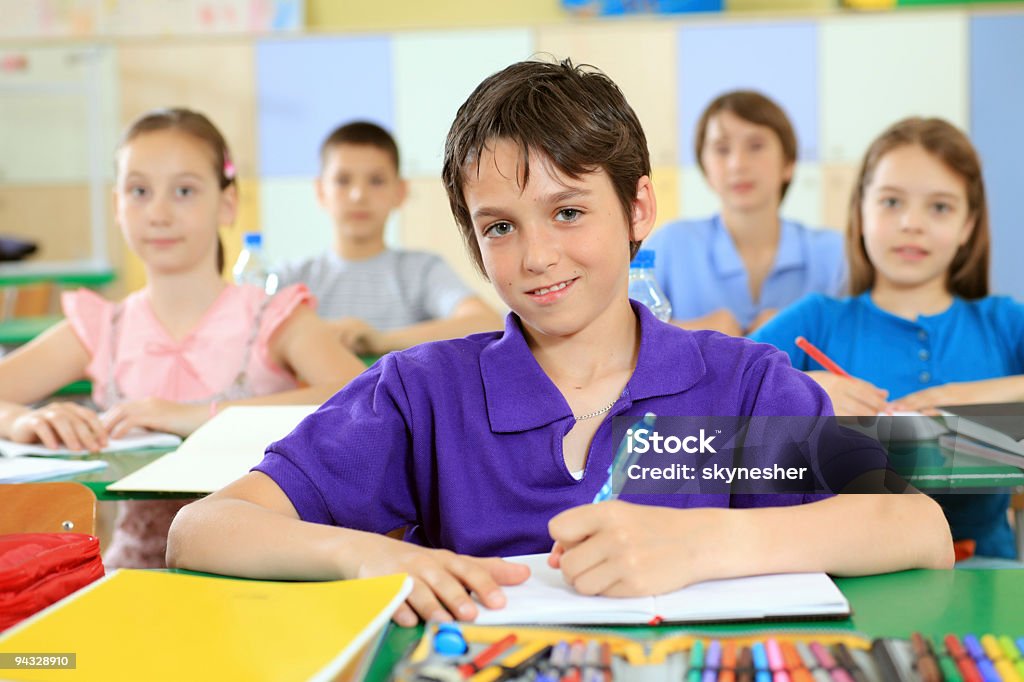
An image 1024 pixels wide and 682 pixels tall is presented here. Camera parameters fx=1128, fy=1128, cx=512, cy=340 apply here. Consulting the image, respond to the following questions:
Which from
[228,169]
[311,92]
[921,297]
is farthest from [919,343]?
[311,92]

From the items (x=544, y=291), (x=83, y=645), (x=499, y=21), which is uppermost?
(x=499, y=21)

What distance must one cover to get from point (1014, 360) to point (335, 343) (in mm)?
1253

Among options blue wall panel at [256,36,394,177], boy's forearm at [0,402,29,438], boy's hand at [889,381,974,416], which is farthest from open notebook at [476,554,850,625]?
blue wall panel at [256,36,394,177]

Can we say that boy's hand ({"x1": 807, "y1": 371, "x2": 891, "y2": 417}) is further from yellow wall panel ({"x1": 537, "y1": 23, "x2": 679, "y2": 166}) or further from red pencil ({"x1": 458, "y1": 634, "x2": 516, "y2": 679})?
yellow wall panel ({"x1": 537, "y1": 23, "x2": 679, "y2": 166})

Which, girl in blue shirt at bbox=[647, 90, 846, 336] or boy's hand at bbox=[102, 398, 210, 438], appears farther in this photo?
girl in blue shirt at bbox=[647, 90, 846, 336]

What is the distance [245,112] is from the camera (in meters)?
5.46

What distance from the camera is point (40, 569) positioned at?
36.2 inches

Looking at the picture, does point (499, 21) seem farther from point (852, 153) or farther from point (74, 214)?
point (74, 214)

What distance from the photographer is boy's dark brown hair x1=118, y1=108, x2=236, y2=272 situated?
2.16m

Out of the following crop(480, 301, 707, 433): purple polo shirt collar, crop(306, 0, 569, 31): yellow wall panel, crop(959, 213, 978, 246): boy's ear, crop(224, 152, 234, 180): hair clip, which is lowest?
crop(480, 301, 707, 433): purple polo shirt collar

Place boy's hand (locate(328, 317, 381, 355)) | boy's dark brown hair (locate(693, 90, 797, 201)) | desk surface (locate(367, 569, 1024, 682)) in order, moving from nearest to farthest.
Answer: desk surface (locate(367, 569, 1024, 682)) → boy's hand (locate(328, 317, 381, 355)) → boy's dark brown hair (locate(693, 90, 797, 201))

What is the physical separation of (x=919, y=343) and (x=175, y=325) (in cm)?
139

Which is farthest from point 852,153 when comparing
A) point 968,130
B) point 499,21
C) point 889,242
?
point 889,242

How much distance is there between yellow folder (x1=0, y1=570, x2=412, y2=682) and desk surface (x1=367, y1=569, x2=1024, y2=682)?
0.04 metres
